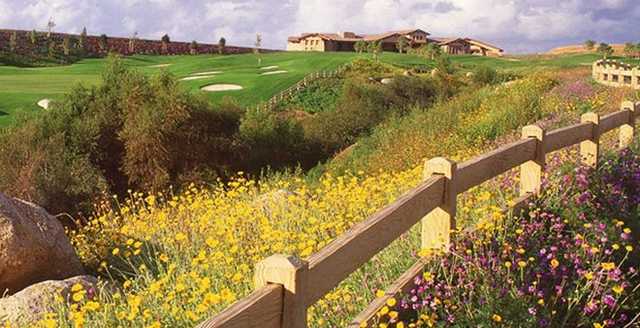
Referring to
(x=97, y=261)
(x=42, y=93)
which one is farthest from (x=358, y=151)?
(x=42, y=93)

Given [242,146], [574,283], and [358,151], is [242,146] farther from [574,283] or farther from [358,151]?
[574,283]

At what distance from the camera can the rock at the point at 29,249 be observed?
9.35 meters

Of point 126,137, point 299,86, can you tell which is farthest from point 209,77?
point 126,137

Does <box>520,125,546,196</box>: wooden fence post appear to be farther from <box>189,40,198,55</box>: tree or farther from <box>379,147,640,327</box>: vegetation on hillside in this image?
<box>189,40,198,55</box>: tree

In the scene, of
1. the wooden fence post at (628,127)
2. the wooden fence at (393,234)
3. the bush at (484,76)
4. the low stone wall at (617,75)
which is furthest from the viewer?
the bush at (484,76)

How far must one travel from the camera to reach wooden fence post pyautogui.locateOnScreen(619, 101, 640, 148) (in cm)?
1098

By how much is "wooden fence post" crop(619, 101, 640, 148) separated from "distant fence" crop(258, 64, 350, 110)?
36168mm

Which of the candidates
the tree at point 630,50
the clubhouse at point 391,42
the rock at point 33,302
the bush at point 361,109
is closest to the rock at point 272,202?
the rock at point 33,302

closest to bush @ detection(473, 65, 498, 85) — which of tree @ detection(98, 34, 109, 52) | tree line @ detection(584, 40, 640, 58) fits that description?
tree line @ detection(584, 40, 640, 58)

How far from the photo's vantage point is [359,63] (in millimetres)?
63156

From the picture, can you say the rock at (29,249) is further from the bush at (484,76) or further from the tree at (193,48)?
the tree at (193,48)

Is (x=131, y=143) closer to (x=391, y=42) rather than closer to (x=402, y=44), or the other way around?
(x=402, y=44)

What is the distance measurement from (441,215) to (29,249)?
6.15 meters

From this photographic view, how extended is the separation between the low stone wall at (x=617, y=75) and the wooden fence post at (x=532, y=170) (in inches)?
900
